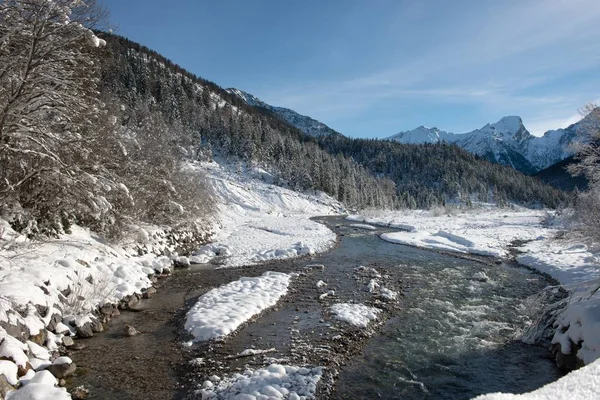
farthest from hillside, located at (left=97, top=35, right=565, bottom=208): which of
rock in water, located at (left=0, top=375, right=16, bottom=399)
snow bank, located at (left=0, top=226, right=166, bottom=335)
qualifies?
rock in water, located at (left=0, top=375, right=16, bottom=399)

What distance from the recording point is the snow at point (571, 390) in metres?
4.48

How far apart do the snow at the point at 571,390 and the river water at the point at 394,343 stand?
386 centimetres

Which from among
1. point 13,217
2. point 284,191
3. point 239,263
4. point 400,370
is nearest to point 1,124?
point 13,217

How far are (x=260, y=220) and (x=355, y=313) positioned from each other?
133ft

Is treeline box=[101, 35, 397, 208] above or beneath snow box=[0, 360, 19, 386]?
above

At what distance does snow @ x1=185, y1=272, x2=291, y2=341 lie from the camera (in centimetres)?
1163

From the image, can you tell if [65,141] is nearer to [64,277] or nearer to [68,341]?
[64,277]

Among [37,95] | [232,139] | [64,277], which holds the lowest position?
[64,277]

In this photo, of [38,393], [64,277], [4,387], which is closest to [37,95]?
[64,277]

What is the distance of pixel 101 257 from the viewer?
15.3 metres

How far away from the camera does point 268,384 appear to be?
832cm

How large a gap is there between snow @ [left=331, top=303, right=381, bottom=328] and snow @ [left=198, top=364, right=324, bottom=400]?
147 inches

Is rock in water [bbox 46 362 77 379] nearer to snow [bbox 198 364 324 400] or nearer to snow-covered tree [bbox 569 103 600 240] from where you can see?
snow [bbox 198 364 324 400]

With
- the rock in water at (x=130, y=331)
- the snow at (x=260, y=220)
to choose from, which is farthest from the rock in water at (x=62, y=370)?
the snow at (x=260, y=220)
